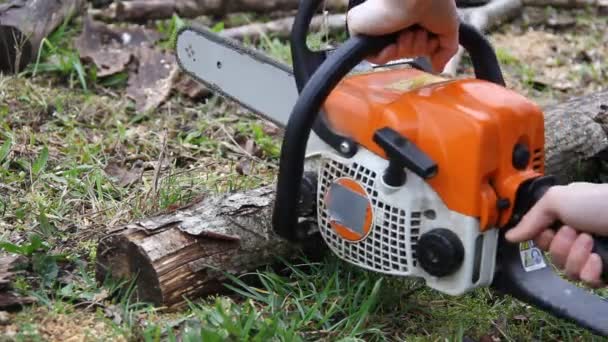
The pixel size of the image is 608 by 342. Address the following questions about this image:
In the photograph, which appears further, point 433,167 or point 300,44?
point 300,44

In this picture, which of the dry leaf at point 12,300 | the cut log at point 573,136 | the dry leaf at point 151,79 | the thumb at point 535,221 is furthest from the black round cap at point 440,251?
the dry leaf at point 151,79

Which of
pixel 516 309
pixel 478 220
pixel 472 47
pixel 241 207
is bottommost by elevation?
pixel 516 309

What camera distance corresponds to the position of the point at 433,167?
2039 millimetres

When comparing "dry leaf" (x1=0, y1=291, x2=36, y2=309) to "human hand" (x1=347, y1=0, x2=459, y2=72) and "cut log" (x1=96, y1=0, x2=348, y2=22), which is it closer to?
"human hand" (x1=347, y1=0, x2=459, y2=72)

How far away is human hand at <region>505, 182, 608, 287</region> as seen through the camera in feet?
6.50

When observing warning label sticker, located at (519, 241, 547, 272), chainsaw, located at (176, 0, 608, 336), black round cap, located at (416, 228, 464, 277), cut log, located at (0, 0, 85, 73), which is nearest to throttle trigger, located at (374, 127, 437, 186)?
chainsaw, located at (176, 0, 608, 336)

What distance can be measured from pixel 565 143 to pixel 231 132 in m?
1.34

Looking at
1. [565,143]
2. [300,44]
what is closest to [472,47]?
[300,44]

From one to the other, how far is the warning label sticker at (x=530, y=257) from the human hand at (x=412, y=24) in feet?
1.81

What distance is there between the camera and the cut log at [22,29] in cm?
385

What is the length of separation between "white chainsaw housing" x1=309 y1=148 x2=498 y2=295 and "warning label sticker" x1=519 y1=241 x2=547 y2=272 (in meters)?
0.11

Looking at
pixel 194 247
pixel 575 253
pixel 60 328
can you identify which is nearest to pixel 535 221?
pixel 575 253

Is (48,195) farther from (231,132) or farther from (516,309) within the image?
(516,309)

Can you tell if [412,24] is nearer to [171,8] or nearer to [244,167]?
[244,167]
